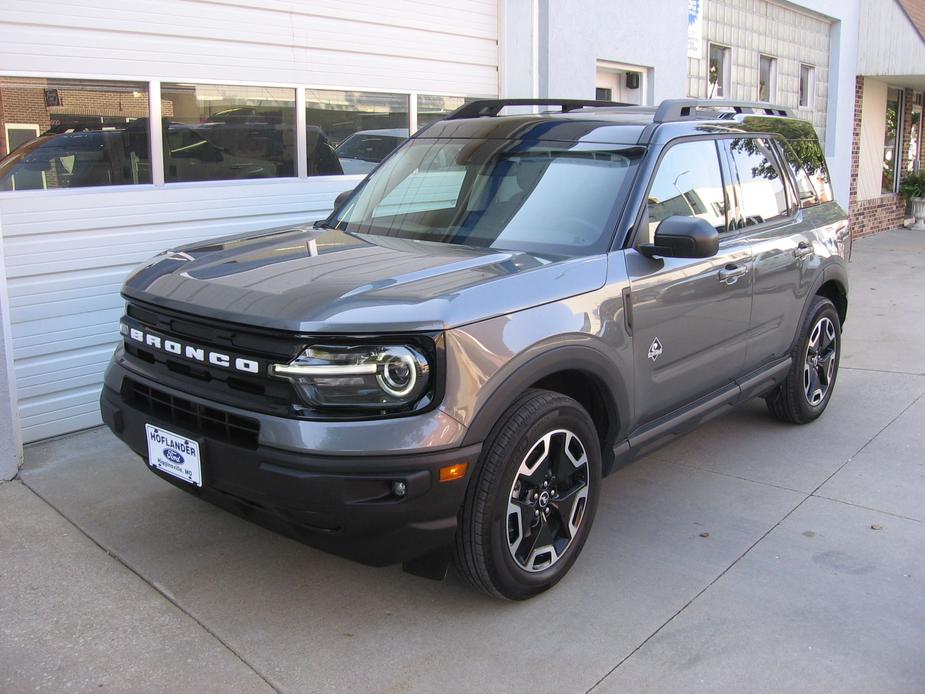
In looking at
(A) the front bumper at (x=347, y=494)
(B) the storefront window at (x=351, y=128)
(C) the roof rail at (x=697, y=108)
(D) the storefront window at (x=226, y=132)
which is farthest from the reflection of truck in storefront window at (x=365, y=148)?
(A) the front bumper at (x=347, y=494)

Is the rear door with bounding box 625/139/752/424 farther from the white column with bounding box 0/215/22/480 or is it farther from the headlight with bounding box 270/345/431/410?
the white column with bounding box 0/215/22/480

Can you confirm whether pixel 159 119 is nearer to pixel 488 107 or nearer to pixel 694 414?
pixel 488 107

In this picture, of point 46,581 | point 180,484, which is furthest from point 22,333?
point 180,484

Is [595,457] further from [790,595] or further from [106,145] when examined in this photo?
[106,145]

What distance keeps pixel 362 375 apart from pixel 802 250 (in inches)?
127

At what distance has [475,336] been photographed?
3.15 m

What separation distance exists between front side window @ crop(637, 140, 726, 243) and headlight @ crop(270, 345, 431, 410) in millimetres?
1432

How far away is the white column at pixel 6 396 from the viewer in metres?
4.65

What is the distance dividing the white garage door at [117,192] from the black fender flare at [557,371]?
3245mm

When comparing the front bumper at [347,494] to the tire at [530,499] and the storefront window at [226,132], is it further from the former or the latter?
the storefront window at [226,132]

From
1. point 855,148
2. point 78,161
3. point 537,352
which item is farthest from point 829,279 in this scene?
point 855,148

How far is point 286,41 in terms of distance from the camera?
6551mm

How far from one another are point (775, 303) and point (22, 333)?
417 centimetres

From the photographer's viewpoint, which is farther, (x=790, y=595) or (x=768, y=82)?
(x=768, y=82)
